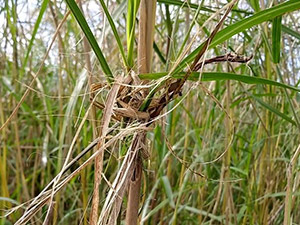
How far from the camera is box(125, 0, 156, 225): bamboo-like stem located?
369mm

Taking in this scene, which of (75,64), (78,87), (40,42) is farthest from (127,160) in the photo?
(40,42)

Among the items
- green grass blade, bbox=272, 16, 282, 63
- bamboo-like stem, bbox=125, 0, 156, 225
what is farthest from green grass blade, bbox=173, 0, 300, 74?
green grass blade, bbox=272, 16, 282, 63

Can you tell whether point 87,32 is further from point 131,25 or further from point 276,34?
point 276,34

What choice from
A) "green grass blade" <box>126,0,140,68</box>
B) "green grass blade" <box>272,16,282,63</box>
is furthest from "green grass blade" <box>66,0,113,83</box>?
"green grass blade" <box>272,16,282,63</box>

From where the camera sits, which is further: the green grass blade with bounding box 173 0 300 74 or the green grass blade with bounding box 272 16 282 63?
the green grass blade with bounding box 272 16 282 63

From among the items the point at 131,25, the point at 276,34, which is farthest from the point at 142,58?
the point at 276,34

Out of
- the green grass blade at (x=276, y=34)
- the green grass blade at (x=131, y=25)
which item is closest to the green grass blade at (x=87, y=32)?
the green grass blade at (x=131, y=25)

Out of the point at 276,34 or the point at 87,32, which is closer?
the point at 87,32

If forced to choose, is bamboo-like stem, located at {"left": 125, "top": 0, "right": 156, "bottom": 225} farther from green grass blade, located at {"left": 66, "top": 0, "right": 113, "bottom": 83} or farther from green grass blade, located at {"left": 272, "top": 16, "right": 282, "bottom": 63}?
green grass blade, located at {"left": 272, "top": 16, "right": 282, "bottom": 63}

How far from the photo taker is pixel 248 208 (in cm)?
86

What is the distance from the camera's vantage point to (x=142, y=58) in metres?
0.37

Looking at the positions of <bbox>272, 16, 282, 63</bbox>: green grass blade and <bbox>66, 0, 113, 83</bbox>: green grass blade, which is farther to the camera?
<bbox>272, 16, 282, 63</bbox>: green grass blade

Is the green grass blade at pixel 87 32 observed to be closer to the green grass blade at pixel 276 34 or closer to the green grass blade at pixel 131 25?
the green grass blade at pixel 131 25

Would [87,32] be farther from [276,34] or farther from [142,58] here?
[276,34]
